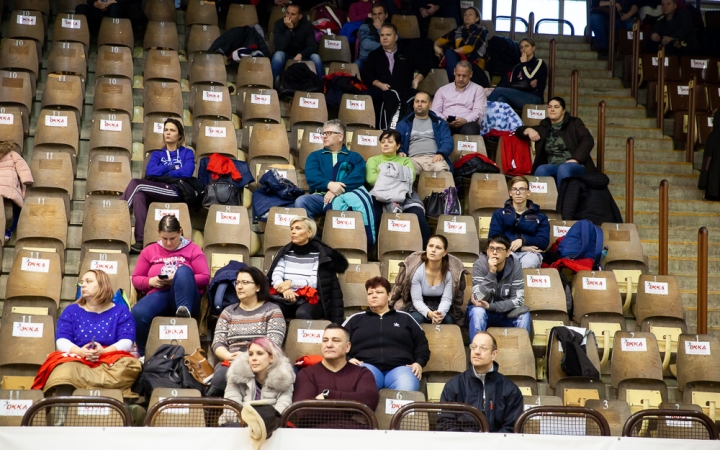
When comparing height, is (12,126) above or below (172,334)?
above

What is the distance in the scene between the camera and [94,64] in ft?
29.0

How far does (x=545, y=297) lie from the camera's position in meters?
6.62

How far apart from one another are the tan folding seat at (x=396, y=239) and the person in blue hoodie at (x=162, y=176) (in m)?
1.29

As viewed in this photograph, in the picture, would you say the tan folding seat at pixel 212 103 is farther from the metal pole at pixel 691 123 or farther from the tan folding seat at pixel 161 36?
the metal pole at pixel 691 123

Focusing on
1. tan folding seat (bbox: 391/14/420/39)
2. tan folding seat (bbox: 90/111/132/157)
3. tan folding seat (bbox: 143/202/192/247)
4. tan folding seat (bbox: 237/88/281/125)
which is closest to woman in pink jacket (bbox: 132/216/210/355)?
tan folding seat (bbox: 143/202/192/247)

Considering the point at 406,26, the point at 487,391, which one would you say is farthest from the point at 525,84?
the point at 487,391

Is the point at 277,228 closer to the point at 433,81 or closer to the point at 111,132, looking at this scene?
the point at 111,132

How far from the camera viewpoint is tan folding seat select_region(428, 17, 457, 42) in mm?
10141

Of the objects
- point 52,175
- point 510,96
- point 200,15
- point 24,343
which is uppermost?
point 200,15

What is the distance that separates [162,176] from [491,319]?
2.26 meters

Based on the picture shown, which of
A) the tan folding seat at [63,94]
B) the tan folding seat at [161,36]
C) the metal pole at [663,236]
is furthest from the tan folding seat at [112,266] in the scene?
the metal pole at [663,236]

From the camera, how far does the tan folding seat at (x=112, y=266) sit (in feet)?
20.5

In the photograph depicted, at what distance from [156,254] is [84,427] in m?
2.03

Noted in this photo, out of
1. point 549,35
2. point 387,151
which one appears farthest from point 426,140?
point 549,35
